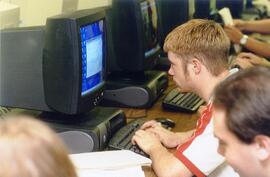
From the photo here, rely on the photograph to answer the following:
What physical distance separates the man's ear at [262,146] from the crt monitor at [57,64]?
748mm

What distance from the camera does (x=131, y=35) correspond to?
7.52ft

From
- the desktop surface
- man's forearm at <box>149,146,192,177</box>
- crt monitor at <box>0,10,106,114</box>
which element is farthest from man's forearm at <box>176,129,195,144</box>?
crt monitor at <box>0,10,106,114</box>

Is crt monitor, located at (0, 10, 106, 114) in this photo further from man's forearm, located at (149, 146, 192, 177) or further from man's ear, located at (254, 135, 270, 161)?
man's ear, located at (254, 135, 270, 161)

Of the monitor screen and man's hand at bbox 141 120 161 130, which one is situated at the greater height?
the monitor screen

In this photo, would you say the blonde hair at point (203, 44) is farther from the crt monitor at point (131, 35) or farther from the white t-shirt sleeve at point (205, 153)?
the crt monitor at point (131, 35)

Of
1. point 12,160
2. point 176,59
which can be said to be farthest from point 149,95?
point 12,160

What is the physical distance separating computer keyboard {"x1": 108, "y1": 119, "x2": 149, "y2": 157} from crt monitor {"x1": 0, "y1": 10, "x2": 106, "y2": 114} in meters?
0.16

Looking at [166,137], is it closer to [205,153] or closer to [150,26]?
[205,153]

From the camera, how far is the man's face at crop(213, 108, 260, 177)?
124 centimetres

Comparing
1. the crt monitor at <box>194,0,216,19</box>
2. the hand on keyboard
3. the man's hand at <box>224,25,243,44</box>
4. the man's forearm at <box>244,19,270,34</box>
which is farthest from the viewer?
the man's forearm at <box>244,19,270,34</box>

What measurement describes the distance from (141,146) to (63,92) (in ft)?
1.13

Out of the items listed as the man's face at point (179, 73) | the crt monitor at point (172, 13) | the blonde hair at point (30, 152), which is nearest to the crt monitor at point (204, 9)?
the crt monitor at point (172, 13)

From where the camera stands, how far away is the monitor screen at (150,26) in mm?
2328

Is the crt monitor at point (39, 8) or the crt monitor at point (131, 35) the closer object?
the crt monitor at point (131, 35)
